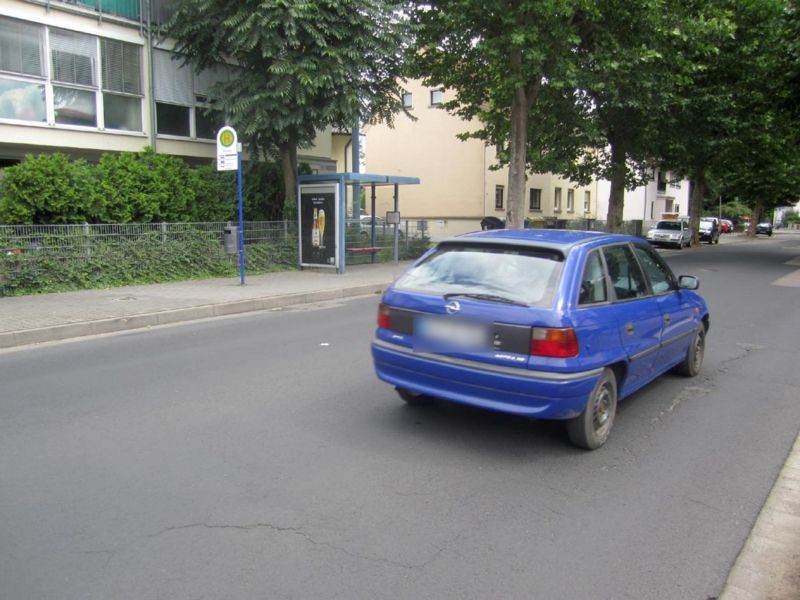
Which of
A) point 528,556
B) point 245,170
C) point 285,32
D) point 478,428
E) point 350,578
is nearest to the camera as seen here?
point 350,578

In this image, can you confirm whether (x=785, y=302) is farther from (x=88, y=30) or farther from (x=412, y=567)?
(x=88, y=30)

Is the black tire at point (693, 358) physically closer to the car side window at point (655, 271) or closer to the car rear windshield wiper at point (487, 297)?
the car side window at point (655, 271)

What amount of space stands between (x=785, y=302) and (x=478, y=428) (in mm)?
10635

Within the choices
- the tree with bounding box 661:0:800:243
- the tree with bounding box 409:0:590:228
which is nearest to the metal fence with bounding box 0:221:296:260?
the tree with bounding box 409:0:590:228

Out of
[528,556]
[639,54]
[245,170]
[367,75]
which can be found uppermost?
[639,54]

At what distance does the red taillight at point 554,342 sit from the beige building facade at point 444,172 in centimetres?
3181

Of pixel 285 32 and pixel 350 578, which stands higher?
pixel 285 32

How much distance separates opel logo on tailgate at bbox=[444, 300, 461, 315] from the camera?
14.8ft

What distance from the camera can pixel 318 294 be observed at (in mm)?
12773

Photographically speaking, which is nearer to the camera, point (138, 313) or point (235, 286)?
point (138, 313)

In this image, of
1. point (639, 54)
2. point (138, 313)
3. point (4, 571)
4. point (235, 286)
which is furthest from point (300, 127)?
point (4, 571)

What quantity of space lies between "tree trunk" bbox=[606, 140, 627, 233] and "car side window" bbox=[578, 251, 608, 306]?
25.0 meters

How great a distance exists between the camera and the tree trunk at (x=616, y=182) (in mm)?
27938

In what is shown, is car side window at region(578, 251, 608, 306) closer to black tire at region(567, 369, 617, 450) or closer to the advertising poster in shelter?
black tire at region(567, 369, 617, 450)
